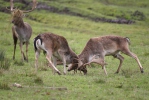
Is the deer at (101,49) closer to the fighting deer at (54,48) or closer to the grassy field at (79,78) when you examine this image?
the fighting deer at (54,48)

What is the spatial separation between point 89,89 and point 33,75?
7.17 ft

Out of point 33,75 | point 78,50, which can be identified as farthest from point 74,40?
point 33,75

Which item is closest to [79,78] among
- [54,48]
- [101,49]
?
[54,48]

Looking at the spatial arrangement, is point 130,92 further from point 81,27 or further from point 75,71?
point 81,27

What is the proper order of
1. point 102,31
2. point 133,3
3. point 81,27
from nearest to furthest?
point 102,31
point 81,27
point 133,3

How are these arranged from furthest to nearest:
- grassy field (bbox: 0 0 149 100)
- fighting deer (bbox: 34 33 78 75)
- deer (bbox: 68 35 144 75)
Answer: deer (bbox: 68 35 144 75) < fighting deer (bbox: 34 33 78 75) < grassy field (bbox: 0 0 149 100)

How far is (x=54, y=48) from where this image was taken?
569 inches

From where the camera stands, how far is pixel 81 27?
39.7 m

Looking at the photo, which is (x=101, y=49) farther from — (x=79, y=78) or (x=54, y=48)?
(x=79, y=78)

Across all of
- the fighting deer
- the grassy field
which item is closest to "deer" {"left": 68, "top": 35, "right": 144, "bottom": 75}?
the fighting deer

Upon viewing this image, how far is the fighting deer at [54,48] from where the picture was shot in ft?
45.9

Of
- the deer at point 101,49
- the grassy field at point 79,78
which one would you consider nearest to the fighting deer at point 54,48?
the deer at point 101,49

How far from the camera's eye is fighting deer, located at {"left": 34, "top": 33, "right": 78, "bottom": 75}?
14001 mm

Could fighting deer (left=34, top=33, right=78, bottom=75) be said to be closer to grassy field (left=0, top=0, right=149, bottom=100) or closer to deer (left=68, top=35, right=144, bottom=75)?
deer (left=68, top=35, right=144, bottom=75)
